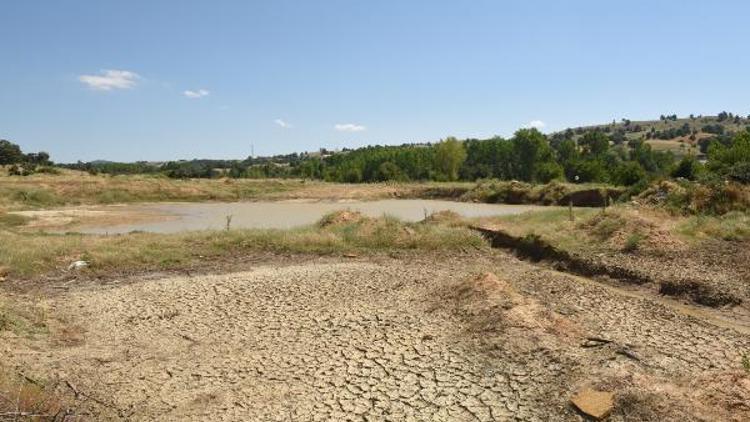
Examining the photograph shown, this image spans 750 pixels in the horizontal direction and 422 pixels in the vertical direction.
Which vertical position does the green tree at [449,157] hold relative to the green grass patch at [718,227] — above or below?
above

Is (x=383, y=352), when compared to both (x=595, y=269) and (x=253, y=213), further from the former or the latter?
(x=253, y=213)

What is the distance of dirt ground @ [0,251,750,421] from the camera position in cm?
748

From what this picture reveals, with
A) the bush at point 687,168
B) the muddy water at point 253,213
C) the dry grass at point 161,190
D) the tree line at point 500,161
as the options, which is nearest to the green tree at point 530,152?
the tree line at point 500,161

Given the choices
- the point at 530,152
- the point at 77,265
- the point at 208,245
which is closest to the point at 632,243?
the point at 208,245

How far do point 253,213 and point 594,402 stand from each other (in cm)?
3918

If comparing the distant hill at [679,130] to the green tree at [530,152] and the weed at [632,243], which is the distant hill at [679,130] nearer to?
the green tree at [530,152]

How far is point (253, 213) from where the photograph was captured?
44188 millimetres

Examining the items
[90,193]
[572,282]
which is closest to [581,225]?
[572,282]

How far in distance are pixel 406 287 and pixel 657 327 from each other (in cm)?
565

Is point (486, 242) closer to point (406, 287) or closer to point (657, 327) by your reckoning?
point (406, 287)

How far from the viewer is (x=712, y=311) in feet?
38.6

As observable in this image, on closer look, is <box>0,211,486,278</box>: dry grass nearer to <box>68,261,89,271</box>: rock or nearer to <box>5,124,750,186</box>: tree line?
<box>68,261,89,271</box>: rock

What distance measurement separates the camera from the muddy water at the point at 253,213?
34.5 metres

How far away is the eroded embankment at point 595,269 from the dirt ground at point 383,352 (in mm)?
606
